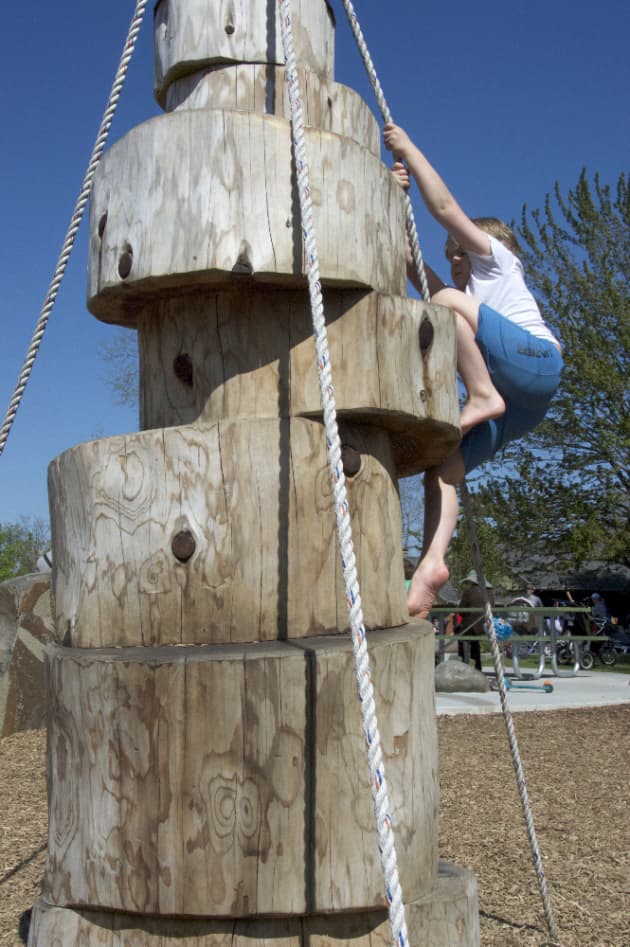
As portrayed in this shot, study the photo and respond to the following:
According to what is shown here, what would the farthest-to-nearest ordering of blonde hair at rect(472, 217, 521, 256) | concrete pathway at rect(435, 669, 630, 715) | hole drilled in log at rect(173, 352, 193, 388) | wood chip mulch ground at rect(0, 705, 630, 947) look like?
concrete pathway at rect(435, 669, 630, 715) < wood chip mulch ground at rect(0, 705, 630, 947) < blonde hair at rect(472, 217, 521, 256) < hole drilled in log at rect(173, 352, 193, 388)

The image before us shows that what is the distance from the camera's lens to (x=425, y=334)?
8.25 feet

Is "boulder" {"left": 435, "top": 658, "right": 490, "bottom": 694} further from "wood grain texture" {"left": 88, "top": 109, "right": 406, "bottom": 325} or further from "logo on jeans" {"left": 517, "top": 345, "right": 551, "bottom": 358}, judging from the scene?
"wood grain texture" {"left": 88, "top": 109, "right": 406, "bottom": 325}

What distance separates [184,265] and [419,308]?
655mm

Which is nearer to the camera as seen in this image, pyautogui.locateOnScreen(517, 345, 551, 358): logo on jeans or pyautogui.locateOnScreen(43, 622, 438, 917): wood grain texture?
pyautogui.locateOnScreen(43, 622, 438, 917): wood grain texture

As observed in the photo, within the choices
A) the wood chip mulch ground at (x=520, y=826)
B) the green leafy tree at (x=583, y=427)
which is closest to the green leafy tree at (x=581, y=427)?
the green leafy tree at (x=583, y=427)

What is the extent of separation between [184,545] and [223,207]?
2.73ft

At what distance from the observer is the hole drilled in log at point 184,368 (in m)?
2.47

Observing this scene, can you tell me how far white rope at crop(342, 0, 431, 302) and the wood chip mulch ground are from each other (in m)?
2.37

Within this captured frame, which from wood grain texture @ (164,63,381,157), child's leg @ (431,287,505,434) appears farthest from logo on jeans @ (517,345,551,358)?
→ wood grain texture @ (164,63,381,157)

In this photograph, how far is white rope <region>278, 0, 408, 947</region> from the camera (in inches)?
66.0

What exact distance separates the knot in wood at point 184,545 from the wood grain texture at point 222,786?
0.74 ft

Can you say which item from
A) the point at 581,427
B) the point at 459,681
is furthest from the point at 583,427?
the point at 459,681

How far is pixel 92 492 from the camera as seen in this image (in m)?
2.30

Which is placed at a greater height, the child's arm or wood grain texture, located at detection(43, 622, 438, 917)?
the child's arm
